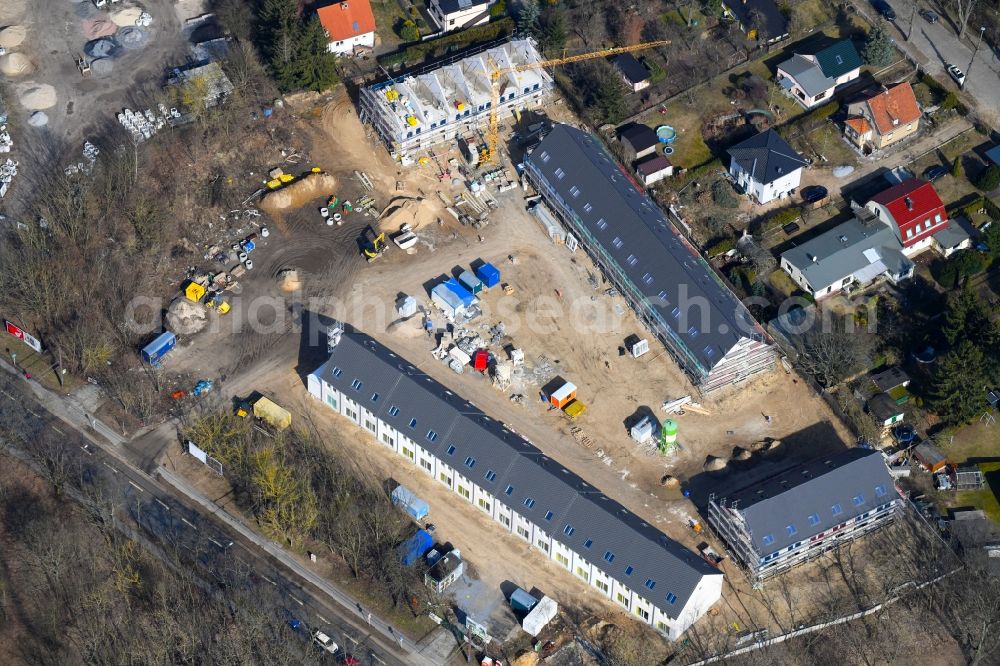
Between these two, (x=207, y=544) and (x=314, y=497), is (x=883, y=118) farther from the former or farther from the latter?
(x=207, y=544)

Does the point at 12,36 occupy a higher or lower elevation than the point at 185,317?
higher

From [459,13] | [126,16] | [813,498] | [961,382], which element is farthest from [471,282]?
[126,16]

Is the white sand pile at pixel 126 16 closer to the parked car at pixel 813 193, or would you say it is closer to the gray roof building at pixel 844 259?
the parked car at pixel 813 193

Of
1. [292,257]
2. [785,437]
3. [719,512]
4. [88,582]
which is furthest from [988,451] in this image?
[88,582]

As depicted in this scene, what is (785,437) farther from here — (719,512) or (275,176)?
(275,176)

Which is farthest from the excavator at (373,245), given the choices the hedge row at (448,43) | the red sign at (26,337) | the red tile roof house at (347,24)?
the red sign at (26,337)

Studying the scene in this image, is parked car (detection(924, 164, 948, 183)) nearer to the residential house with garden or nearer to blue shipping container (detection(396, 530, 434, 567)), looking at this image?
the residential house with garden

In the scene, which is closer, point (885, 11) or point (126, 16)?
point (126, 16)

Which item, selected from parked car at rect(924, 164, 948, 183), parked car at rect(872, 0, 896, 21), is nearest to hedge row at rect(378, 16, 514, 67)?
parked car at rect(872, 0, 896, 21)
